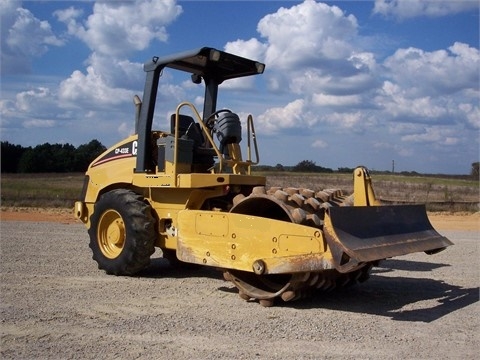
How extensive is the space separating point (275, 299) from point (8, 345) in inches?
114

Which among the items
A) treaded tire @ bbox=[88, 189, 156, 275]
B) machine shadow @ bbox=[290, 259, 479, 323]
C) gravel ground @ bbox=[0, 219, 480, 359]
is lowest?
gravel ground @ bbox=[0, 219, 480, 359]

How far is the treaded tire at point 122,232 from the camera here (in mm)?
7840

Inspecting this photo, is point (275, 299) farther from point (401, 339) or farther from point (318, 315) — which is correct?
point (401, 339)

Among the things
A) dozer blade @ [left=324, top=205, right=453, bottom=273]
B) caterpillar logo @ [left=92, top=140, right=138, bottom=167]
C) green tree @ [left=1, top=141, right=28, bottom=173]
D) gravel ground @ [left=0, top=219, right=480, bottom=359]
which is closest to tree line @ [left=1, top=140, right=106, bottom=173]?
green tree @ [left=1, top=141, right=28, bottom=173]

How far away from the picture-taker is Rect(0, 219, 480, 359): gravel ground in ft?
16.0

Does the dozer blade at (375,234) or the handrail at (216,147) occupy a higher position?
the handrail at (216,147)

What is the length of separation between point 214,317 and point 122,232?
2805mm

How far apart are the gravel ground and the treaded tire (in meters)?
0.23

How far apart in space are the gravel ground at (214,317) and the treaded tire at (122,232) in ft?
0.76

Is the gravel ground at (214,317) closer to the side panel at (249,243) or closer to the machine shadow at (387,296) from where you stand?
the machine shadow at (387,296)

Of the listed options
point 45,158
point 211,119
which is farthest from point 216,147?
point 45,158

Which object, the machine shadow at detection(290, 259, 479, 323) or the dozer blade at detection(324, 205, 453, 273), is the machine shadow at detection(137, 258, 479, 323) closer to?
the machine shadow at detection(290, 259, 479, 323)

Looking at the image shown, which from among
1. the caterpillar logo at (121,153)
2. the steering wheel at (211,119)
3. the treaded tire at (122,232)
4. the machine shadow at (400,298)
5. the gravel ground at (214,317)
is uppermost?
the steering wheel at (211,119)

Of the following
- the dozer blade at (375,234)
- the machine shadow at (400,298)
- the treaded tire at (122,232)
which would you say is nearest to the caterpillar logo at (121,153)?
the treaded tire at (122,232)
